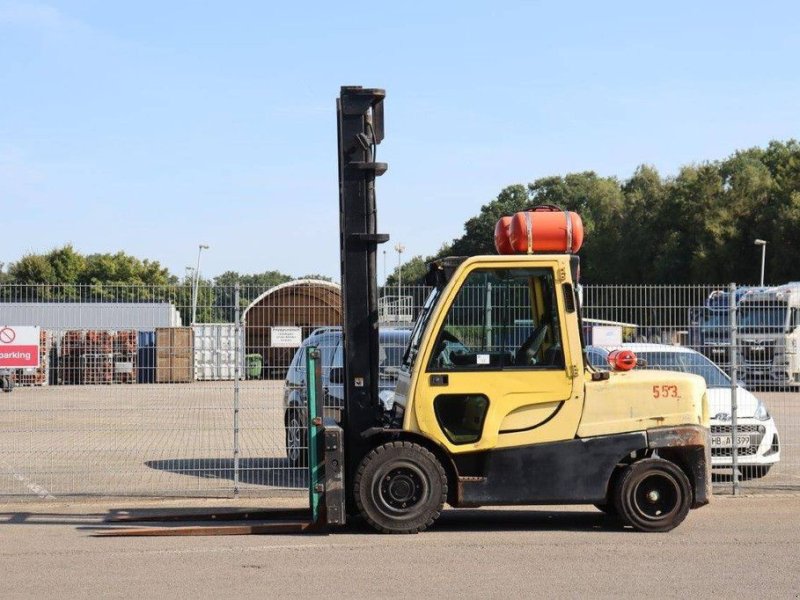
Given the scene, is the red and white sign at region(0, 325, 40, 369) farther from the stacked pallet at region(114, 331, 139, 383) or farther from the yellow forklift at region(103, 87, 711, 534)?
the yellow forklift at region(103, 87, 711, 534)

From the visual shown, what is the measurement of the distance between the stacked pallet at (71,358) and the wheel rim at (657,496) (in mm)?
6801

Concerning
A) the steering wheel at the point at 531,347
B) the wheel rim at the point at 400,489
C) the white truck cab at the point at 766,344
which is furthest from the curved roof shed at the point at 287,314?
the white truck cab at the point at 766,344

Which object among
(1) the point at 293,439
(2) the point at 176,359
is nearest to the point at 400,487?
(1) the point at 293,439

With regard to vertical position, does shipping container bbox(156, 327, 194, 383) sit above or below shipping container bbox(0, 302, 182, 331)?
below

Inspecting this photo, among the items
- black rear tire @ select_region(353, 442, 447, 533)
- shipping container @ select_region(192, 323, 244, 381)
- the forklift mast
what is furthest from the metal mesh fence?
black rear tire @ select_region(353, 442, 447, 533)

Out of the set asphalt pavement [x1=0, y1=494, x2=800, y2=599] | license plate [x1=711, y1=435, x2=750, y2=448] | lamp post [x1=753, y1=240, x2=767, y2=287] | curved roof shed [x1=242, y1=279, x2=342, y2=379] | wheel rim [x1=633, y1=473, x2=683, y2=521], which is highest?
lamp post [x1=753, y1=240, x2=767, y2=287]

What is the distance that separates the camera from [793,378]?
16.5 meters

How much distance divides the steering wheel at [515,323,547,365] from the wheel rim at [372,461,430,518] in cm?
131

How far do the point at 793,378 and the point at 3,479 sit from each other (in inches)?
420

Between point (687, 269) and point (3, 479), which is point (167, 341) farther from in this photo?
point (687, 269)

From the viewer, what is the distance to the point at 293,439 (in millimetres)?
13953

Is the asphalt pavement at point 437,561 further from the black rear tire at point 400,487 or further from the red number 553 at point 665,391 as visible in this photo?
the red number 553 at point 665,391

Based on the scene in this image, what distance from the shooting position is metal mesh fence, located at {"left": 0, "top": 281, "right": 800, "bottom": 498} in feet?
44.2

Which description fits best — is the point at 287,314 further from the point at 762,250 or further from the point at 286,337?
the point at 762,250
